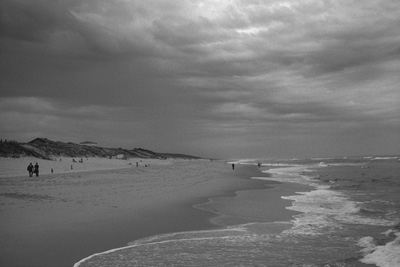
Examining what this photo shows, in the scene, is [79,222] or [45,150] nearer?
[79,222]

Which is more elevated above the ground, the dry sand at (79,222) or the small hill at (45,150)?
the small hill at (45,150)

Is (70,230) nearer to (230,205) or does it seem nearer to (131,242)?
(131,242)

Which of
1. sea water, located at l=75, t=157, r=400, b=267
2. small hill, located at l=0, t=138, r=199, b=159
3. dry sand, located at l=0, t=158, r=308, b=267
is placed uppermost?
small hill, located at l=0, t=138, r=199, b=159

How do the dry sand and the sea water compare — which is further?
the dry sand

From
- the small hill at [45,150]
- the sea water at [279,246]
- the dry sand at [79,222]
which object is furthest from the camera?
the small hill at [45,150]

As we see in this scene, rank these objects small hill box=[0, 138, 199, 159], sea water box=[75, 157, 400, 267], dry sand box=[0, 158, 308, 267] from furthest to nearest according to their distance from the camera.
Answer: small hill box=[0, 138, 199, 159] < dry sand box=[0, 158, 308, 267] < sea water box=[75, 157, 400, 267]

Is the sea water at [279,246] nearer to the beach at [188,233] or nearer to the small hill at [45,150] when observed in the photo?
the beach at [188,233]

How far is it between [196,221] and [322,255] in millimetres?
5393

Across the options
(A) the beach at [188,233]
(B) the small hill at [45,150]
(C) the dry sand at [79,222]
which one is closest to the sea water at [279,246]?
(A) the beach at [188,233]

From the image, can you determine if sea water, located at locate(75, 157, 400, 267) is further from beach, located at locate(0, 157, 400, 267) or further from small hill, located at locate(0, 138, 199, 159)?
small hill, located at locate(0, 138, 199, 159)

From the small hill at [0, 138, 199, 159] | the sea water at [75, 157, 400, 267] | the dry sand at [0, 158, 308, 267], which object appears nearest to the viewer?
the sea water at [75, 157, 400, 267]

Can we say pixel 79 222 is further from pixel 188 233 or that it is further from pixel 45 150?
pixel 45 150

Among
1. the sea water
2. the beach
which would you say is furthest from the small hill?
the sea water

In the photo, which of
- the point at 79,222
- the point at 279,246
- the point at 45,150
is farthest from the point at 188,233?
the point at 45,150
